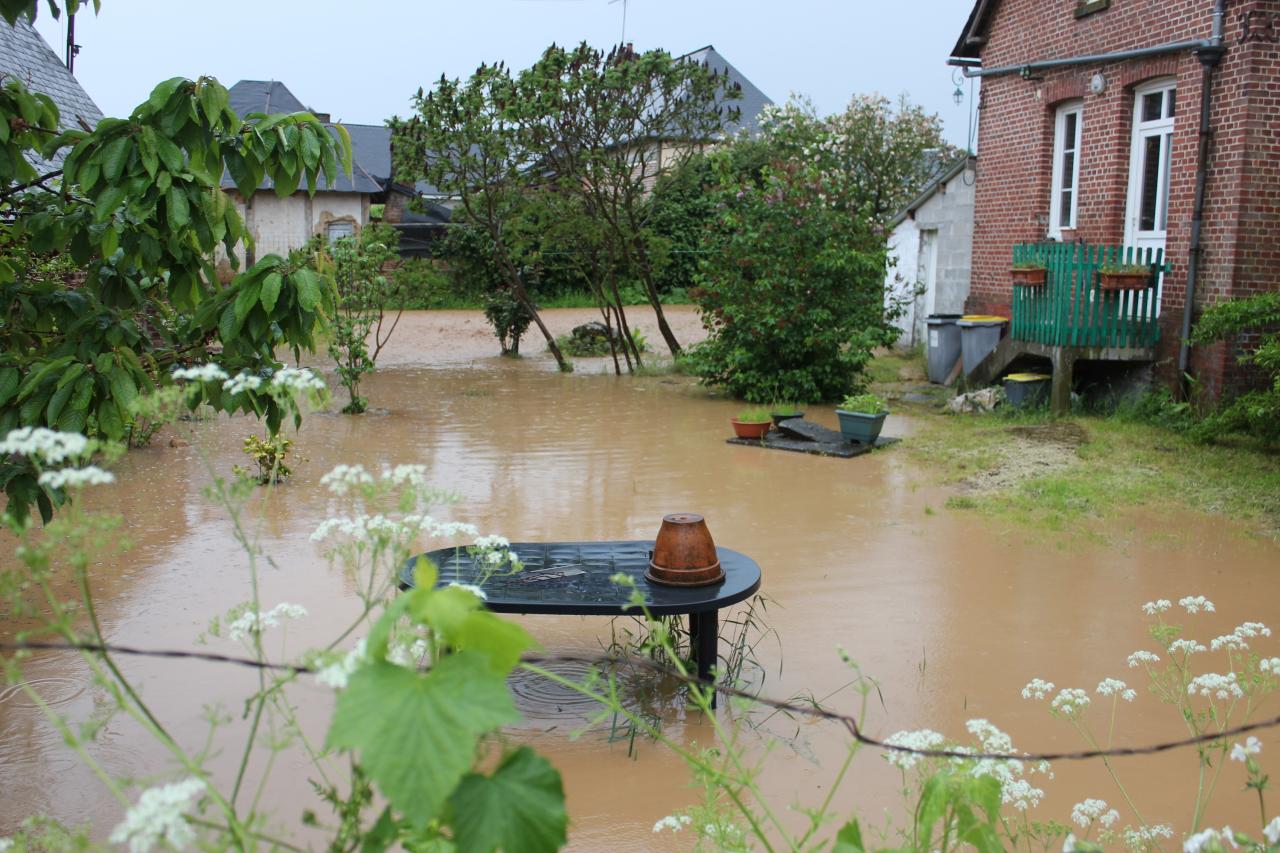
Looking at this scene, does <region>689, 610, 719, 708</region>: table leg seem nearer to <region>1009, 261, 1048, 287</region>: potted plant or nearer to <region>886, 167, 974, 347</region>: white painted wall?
<region>1009, 261, 1048, 287</region>: potted plant

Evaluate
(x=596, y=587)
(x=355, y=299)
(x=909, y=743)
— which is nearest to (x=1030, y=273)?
(x=355, y=299)

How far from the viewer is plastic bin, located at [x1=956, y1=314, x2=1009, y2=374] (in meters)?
14.1

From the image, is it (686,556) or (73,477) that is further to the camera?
(686,556)

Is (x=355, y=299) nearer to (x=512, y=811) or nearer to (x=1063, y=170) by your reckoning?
(x=1063, y=170)

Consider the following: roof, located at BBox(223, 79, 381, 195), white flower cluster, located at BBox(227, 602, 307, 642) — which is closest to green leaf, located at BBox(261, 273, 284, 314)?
white flower cluster, located at BBox(227, 602, 307, 642)

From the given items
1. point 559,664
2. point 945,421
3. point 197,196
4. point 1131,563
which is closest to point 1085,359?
point 945,421

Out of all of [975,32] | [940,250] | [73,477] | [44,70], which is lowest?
[73,477]

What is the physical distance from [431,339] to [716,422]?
1163cm

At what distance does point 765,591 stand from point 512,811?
211 inches

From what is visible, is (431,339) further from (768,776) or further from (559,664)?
(768,776)

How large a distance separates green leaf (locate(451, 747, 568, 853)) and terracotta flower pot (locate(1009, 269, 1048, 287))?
12.1 meters

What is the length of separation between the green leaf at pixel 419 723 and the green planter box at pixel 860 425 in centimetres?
964

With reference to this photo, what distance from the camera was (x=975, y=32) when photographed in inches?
607

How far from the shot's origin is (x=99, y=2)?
12.6 feet
